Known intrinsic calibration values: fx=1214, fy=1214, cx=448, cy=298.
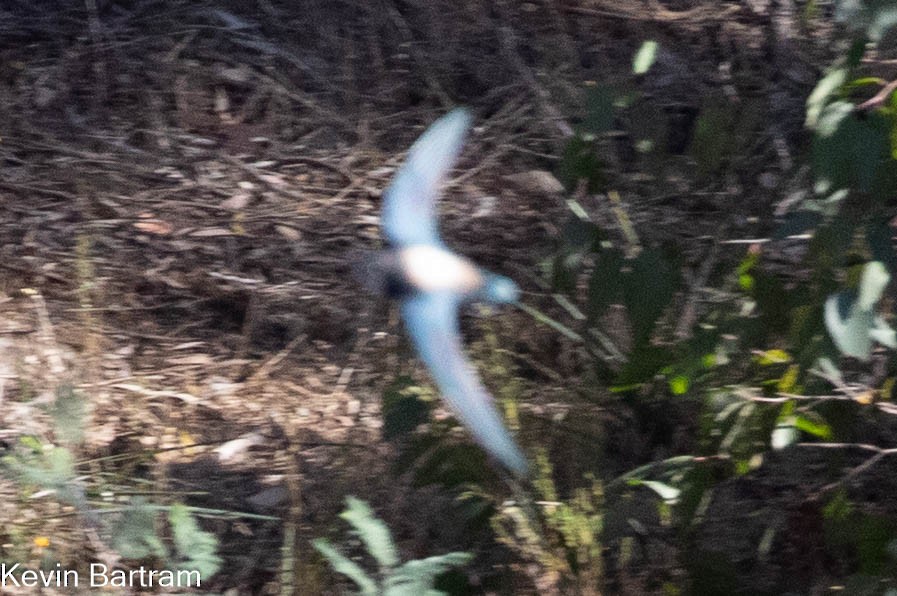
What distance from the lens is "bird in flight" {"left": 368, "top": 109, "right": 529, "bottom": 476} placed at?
1730mm

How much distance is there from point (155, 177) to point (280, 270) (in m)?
0.51

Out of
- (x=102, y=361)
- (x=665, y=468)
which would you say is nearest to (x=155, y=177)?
(x=102, y=361)

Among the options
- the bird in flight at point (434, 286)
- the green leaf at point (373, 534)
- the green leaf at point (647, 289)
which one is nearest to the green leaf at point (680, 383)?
the green leaf at point (647, 289)

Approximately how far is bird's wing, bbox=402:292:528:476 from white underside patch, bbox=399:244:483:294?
0.06 ft

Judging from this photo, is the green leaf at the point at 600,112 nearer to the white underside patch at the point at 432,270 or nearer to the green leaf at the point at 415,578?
the white underside patch at the point at 432,270

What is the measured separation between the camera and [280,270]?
119 inches

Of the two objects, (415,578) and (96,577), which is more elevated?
(415,578)

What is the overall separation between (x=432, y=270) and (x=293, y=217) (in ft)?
4.40

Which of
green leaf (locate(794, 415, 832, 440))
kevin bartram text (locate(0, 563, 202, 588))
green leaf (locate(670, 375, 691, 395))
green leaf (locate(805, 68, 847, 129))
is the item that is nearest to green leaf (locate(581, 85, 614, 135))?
green leaf (locate(805, 68, 847, 129))

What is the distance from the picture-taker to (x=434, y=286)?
6.09 feet

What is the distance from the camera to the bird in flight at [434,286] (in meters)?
1.73

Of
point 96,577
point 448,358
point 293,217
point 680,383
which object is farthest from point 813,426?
point 293,217

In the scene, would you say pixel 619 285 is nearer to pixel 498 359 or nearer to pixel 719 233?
pixel 498 359

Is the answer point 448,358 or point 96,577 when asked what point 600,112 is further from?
point 96,577
